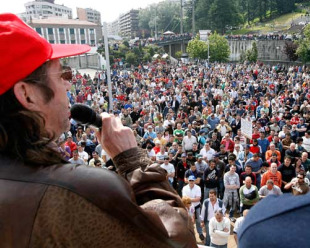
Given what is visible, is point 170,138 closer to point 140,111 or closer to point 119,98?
point 140,111

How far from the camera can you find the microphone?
4.91ft

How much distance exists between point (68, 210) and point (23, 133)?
1.00ft

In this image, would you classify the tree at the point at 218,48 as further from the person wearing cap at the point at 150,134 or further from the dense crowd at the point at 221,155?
the person wearing cap at the point at 150,134

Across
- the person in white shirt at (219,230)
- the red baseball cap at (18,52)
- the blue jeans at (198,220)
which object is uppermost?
the red baseball cap at (18,52)

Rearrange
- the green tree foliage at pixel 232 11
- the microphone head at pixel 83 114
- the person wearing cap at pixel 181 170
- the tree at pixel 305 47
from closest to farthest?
the microphone head at pixel 83 114 → the person wearing cap at pixel 181 170 → the tree at pixel 305 47 → the green tree foliage at pixel 232 11

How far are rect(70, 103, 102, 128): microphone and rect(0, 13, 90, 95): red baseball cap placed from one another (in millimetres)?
459

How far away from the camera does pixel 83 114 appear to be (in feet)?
5.17

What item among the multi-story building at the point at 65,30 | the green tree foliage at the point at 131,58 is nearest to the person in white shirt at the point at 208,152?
the green tree foliage at the point at 131,58

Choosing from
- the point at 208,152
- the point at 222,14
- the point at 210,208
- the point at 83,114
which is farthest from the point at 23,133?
the point at 222,14

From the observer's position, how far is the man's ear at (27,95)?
1040mm

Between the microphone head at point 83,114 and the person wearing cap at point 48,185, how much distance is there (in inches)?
12.1

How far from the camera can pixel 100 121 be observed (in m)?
1.48

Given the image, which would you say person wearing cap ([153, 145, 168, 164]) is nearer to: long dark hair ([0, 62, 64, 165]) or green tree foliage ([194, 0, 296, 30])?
long dark hair ([0, 62, 64, 165])

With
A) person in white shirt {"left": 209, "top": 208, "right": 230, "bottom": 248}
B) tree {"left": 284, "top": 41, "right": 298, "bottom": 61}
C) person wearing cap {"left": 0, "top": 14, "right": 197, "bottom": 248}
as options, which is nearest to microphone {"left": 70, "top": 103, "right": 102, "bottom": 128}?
person wearing cap {"left": 0, "top": 14, "right": 197, "bottom": 248}
